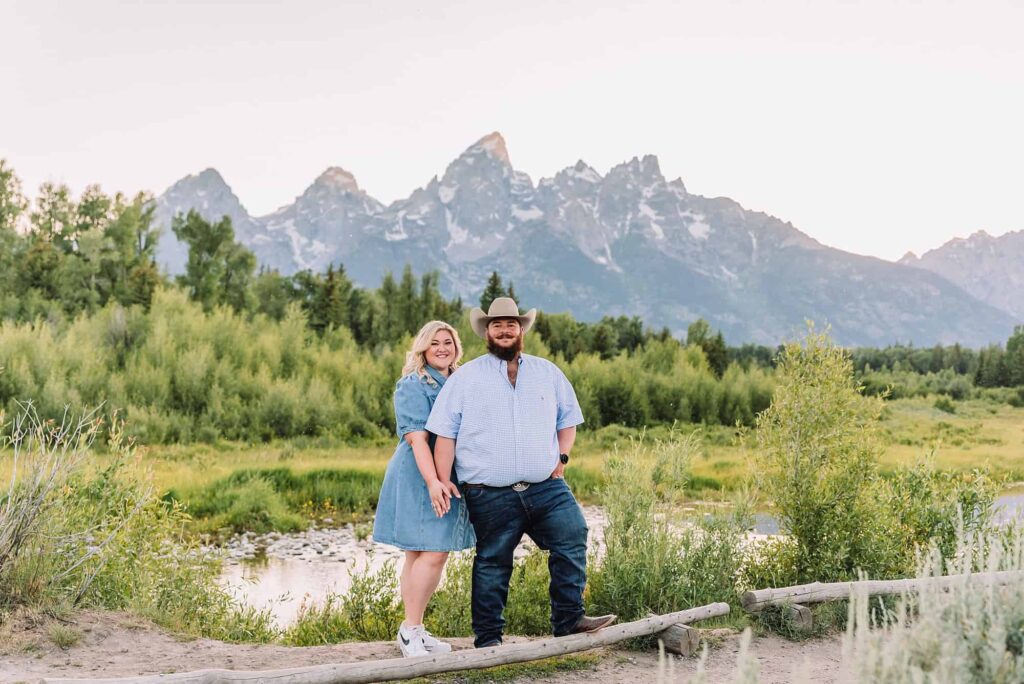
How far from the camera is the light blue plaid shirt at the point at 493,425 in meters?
4.40

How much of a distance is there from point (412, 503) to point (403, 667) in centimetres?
85

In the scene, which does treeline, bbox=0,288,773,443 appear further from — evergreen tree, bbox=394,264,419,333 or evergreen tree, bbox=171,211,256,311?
evergreen tree, bbox=171,211,256,311

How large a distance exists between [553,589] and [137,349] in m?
22.0

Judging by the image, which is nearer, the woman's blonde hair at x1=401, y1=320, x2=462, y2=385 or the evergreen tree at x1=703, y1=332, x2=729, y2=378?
the woman's blonde hair at x1=401, y1=320, x2=462, y2=385

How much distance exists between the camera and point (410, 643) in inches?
180

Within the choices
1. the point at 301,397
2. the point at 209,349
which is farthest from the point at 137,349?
the point at 301,397

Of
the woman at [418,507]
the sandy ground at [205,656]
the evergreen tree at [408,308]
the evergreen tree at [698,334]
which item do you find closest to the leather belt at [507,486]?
the woman at [418,507]

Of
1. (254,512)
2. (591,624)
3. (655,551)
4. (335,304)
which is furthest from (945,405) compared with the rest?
(591,624)

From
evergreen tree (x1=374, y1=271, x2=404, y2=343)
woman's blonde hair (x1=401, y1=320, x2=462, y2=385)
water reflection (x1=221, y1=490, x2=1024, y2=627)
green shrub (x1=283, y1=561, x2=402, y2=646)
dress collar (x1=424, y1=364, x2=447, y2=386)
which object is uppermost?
evergreen tree (x1=374, y1=271, x2=404, y2=343)

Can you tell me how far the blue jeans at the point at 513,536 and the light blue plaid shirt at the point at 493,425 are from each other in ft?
0.36

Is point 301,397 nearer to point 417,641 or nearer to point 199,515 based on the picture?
point 199,515

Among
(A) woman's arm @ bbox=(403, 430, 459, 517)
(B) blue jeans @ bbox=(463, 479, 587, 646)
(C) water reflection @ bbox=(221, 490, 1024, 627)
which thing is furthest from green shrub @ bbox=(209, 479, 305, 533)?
(A) woman's arm @ bbox=(403, 430, 459, 517)

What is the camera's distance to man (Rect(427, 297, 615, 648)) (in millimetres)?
4406

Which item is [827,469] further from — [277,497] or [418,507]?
[277,497]
